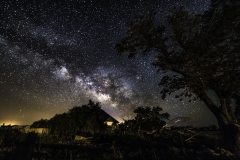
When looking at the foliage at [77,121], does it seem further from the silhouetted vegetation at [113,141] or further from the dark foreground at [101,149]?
the dark foreground at [101,149]

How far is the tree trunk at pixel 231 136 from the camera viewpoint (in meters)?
14.5

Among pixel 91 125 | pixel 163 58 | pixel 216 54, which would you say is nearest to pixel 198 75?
pixel 216 54

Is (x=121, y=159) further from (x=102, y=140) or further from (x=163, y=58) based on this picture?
(x=163, y=58)

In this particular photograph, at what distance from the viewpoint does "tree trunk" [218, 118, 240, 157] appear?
14.5 m

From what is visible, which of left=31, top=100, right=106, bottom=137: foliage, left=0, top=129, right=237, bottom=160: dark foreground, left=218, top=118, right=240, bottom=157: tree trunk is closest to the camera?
left=0, top=129, right=237, bottom=160: dark foreground

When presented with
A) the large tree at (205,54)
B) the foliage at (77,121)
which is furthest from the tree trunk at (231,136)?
the foliage at (77,121)

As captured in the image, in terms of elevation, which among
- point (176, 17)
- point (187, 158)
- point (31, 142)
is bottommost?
point (187, 158)

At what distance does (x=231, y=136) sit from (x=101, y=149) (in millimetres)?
9735

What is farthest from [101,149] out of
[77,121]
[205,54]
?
[77,121]

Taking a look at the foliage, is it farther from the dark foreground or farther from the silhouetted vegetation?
the dark foreground

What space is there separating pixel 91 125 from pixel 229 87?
1838cm

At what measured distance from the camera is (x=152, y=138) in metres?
17.6

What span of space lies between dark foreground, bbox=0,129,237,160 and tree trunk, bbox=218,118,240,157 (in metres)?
0.99

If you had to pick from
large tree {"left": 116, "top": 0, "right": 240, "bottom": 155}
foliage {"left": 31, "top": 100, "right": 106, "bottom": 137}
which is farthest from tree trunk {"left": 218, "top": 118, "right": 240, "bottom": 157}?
foliage {"left": 31, "top": 100, "right": 106, "bottom": 137}
